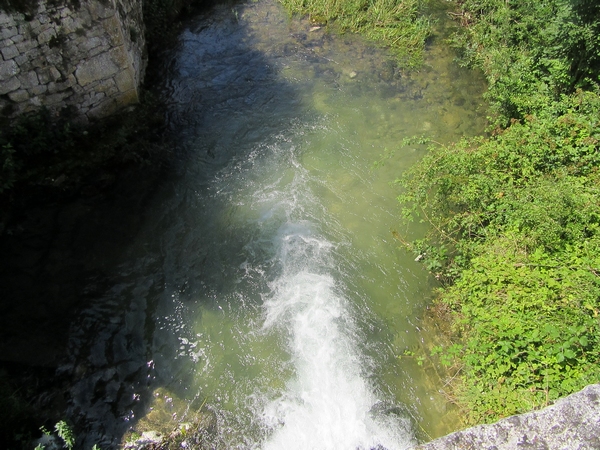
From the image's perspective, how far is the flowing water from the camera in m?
5.29

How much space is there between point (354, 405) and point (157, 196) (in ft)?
15.5

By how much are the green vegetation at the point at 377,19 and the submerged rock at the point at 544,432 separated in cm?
955

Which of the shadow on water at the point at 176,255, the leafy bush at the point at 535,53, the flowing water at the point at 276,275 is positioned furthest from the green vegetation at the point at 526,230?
the shadow on water at the point at 176,255

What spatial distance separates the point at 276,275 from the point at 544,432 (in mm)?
4286

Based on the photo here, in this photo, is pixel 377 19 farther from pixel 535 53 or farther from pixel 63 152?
pixel 63 152

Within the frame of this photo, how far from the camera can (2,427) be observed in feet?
15.1

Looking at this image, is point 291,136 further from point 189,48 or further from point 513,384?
point 513,384

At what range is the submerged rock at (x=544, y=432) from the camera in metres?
2.74

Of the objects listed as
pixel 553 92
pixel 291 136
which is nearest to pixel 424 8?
pixel 553 92

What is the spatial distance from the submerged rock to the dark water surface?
8.54 feet

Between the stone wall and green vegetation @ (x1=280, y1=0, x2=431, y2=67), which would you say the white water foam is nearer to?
the stone wall

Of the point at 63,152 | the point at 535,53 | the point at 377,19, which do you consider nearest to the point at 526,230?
the point at 535,53

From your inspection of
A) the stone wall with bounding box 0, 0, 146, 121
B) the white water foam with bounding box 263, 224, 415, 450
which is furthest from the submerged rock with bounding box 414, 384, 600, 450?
the stone wall with bounding box 0, 0, 146, 121

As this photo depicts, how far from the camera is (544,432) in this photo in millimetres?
2791
